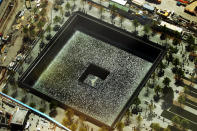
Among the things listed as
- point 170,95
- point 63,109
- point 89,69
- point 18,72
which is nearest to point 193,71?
point 170,95

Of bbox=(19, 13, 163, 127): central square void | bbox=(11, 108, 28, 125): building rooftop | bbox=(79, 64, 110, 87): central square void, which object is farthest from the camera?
bbox=(79, 64, 110, 87): central square void

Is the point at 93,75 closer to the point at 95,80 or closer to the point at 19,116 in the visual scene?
the point at 95,80

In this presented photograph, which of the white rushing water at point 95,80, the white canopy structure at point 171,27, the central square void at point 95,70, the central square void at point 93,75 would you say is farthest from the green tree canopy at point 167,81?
the white canopy structure at point 171,27

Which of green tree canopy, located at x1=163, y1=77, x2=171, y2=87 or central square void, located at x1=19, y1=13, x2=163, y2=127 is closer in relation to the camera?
green tree canopy, located at x1=163, y1=77, x2=171, y2=87

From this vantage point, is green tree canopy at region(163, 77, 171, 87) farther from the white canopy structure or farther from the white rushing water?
the white canopy structure

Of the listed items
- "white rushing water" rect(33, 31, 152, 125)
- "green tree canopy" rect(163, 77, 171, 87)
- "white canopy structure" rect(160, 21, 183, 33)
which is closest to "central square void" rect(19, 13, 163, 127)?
"white rushing water" rect(33, 31, 152, 125)

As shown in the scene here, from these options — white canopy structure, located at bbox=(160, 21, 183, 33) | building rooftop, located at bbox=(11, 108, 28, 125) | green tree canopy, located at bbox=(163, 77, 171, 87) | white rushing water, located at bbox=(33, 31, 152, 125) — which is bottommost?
building rooftop, located at bbox=(11, 108, 28, 125)

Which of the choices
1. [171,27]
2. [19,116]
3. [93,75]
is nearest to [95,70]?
[93,75]

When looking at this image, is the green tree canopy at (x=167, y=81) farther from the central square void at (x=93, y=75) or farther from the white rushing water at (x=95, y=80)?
the central square void at (x=93, y=75)
